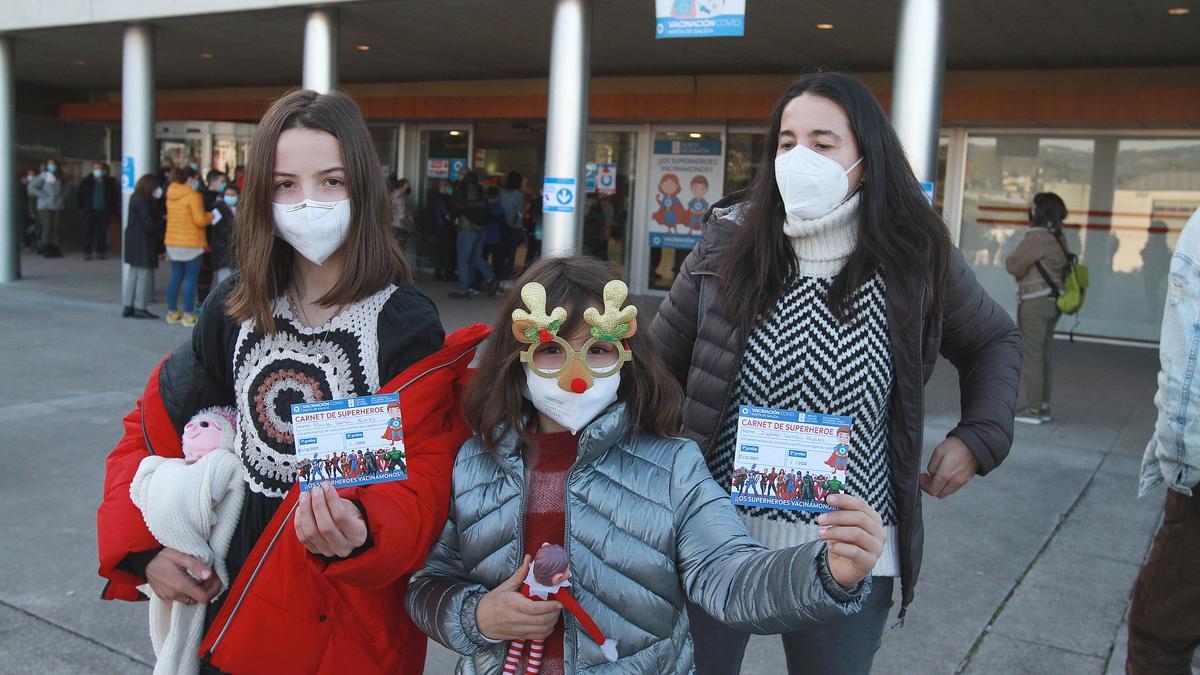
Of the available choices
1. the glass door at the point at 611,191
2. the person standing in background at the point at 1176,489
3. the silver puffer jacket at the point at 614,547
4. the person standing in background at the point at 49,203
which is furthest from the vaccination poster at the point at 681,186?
the silver puffer jacket at the point at 614,547

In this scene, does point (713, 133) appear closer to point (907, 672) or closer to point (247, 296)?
point (907, 672)

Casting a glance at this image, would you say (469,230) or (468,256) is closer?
(469,230)

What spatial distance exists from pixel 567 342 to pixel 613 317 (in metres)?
0.10

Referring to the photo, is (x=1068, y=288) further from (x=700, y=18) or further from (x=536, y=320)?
(x=536, y=320)

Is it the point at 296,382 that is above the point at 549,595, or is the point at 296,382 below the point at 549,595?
above

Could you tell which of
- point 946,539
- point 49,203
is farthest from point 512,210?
point 946,539

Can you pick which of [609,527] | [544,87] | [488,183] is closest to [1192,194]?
[544,87]

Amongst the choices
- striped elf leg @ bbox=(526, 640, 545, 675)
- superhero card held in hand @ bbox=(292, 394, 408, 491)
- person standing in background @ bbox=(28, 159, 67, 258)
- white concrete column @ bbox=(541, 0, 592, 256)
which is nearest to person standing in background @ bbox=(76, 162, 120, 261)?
person standing in background @ bbox=(28, 159, 67, 258)

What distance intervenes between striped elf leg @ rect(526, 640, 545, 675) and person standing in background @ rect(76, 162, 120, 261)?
20.6 metres

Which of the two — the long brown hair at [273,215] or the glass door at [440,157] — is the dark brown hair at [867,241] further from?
the glass door at [440,157]

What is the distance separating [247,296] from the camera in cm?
212

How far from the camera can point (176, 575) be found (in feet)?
6.79

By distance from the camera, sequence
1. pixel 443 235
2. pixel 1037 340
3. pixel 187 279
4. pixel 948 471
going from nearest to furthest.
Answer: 1. pixel 948 471
2. pixel 1037 340
3. pixel 187 279
4. pixel 443 235

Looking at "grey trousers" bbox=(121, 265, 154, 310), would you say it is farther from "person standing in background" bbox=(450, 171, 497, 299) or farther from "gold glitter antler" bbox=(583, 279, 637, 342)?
"gold glitter antler" bbox=(583, 279, 637, 342)
